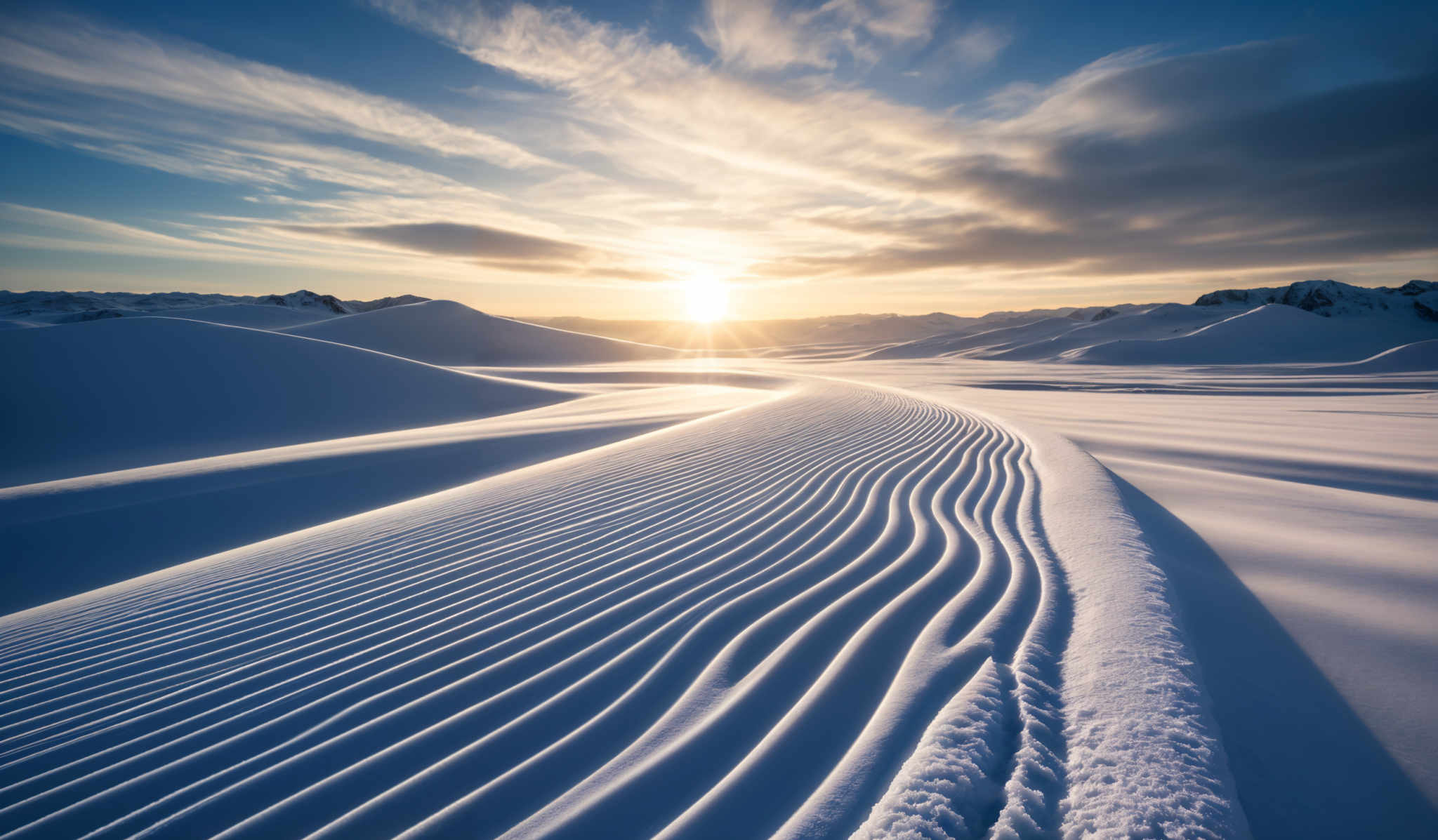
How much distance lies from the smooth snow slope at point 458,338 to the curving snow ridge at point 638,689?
34.1 meters

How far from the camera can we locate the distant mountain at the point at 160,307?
142 ft

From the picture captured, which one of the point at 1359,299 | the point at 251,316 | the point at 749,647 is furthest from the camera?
the point at 1359,299

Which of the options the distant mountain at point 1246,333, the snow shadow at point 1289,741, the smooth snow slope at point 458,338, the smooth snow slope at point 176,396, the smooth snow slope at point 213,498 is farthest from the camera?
the distant mountain at point 1246,333

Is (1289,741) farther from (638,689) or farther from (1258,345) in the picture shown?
(1258,345)

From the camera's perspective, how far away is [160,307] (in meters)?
72.2

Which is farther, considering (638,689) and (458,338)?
(458,338)

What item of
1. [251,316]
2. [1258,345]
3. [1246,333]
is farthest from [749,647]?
[251,316]

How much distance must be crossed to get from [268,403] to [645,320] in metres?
156

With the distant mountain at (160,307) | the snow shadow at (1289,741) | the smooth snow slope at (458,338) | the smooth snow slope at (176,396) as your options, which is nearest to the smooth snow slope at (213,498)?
the smooth snow slope at (176,396)

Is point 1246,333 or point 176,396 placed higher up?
point 1246,333

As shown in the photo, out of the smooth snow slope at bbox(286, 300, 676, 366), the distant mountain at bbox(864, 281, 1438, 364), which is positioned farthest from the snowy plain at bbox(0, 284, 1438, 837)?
the distant mountain at bbox(864, 281, 1438, 364)

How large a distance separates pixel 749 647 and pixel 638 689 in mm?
505

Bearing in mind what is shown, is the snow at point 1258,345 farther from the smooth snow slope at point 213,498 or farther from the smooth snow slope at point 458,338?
the smooth snow slope at point 213,498

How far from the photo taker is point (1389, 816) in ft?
5.32
